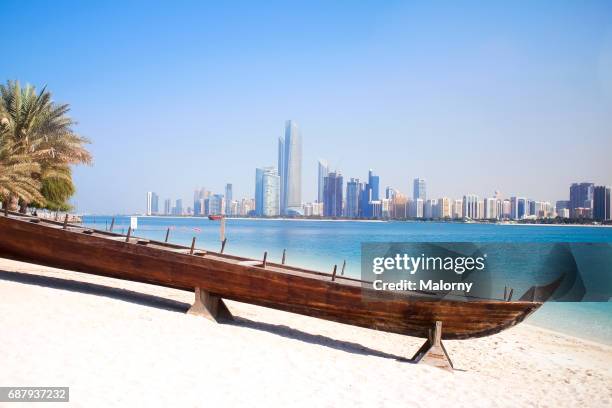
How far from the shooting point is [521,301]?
7.56 metres

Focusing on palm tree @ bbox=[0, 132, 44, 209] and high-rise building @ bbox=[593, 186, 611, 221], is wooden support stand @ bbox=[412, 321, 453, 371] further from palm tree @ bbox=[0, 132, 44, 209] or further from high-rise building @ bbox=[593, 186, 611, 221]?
high-rise building @ bbox=[593, 186, 611, 221]

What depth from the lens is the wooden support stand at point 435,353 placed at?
751 centimetres

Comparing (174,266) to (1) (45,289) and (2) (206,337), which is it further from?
(1) (45,289)

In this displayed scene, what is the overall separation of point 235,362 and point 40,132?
69.4 ft

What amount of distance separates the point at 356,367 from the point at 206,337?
7.52ft

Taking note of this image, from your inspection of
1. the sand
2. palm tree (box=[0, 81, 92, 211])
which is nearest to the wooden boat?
the sand

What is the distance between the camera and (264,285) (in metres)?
8.41

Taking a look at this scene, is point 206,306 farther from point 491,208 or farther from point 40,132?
point 491,208

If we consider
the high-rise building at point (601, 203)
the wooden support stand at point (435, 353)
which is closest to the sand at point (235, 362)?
the wooden support stand at point (435, 353)

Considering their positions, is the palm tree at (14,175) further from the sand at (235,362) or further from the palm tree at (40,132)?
the sand at (235,362)

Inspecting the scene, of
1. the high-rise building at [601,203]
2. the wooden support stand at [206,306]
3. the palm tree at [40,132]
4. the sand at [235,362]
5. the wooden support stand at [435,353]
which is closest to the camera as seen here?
the sand at [235,362]

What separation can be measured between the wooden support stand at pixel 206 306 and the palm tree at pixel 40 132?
1405cm

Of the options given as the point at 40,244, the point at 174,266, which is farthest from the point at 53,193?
the point at 174,266

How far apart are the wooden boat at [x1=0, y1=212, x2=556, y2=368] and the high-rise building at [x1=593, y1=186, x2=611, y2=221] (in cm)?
15249
